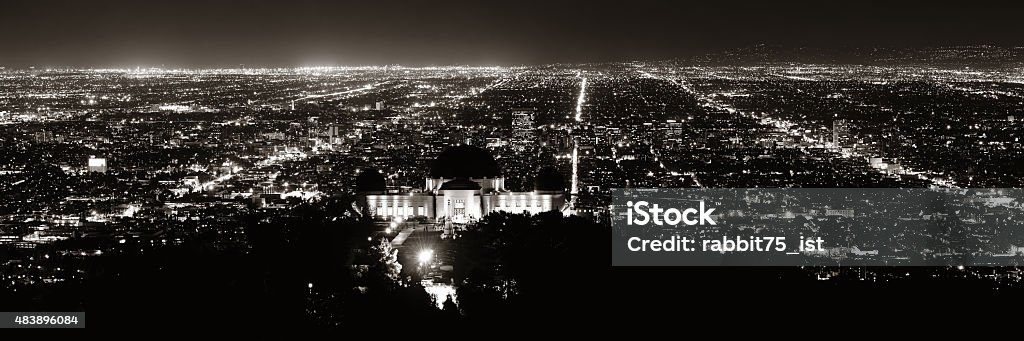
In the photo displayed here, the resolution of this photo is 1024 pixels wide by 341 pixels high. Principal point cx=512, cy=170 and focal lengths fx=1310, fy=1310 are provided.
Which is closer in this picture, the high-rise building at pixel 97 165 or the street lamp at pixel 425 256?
the street lamp at pixel 425 256

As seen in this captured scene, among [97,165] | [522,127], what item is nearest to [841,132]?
[522,127]

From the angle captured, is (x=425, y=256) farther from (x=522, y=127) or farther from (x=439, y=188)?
(x=522, y=127)

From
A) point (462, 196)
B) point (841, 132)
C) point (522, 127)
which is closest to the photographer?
point (462, 196)

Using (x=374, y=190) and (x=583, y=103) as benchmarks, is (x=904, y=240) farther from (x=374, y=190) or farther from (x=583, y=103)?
(x=583, y=103)

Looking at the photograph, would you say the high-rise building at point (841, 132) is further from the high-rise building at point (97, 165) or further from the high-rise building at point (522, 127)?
the high-rise building at point (97, 165)

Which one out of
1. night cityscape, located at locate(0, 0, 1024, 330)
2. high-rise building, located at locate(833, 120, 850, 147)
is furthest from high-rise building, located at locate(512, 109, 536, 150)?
high-rise building, located at locate(833, 120, 850, 147)

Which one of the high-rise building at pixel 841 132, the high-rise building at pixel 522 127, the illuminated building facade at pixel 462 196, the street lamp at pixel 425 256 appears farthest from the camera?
the high-rise building at pixel 841 132

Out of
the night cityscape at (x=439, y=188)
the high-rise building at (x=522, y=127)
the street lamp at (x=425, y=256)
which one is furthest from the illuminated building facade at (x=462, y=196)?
the high-rise building at (x=522, y=127)

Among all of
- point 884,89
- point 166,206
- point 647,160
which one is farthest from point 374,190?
point 884,89
